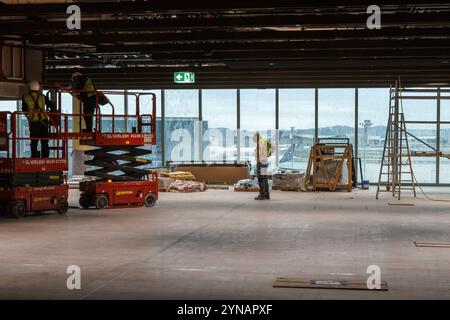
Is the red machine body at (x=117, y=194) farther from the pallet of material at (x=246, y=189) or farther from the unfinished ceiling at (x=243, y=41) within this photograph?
the pallet of material at (x=246, y=189)

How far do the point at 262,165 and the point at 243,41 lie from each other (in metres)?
5.68

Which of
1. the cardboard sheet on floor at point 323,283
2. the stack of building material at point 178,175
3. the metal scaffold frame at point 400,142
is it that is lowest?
the cardboard sheet on floor at point 323,283

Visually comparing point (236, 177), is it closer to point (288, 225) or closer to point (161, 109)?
point (161, 109)

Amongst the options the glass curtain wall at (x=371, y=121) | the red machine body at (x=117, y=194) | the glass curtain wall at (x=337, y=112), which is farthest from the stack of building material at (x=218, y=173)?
the red machine body at (x=117, y=194)

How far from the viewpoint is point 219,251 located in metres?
10.8

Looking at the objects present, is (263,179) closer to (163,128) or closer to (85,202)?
(85,202)

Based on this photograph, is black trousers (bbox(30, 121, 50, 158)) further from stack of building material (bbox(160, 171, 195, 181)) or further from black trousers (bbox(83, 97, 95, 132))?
stack of building material (bbox(160, 171, 195, 181))

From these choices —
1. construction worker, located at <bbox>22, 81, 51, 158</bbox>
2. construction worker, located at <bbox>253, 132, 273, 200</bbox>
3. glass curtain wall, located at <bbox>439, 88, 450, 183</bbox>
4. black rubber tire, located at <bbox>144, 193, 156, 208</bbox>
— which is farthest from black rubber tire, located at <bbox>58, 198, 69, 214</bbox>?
glass curtain wall, located at <bbox>439, 88, 450, 183</bbox>

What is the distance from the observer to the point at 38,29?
568 inches

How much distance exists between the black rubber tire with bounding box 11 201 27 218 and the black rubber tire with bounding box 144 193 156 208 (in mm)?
3599

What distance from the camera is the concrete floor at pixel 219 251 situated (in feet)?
26.2

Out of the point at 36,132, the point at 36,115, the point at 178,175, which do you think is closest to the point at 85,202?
the point at 36,132

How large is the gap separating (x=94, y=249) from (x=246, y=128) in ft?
67.1

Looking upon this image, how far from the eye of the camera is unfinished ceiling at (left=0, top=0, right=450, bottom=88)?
42.1 ft
